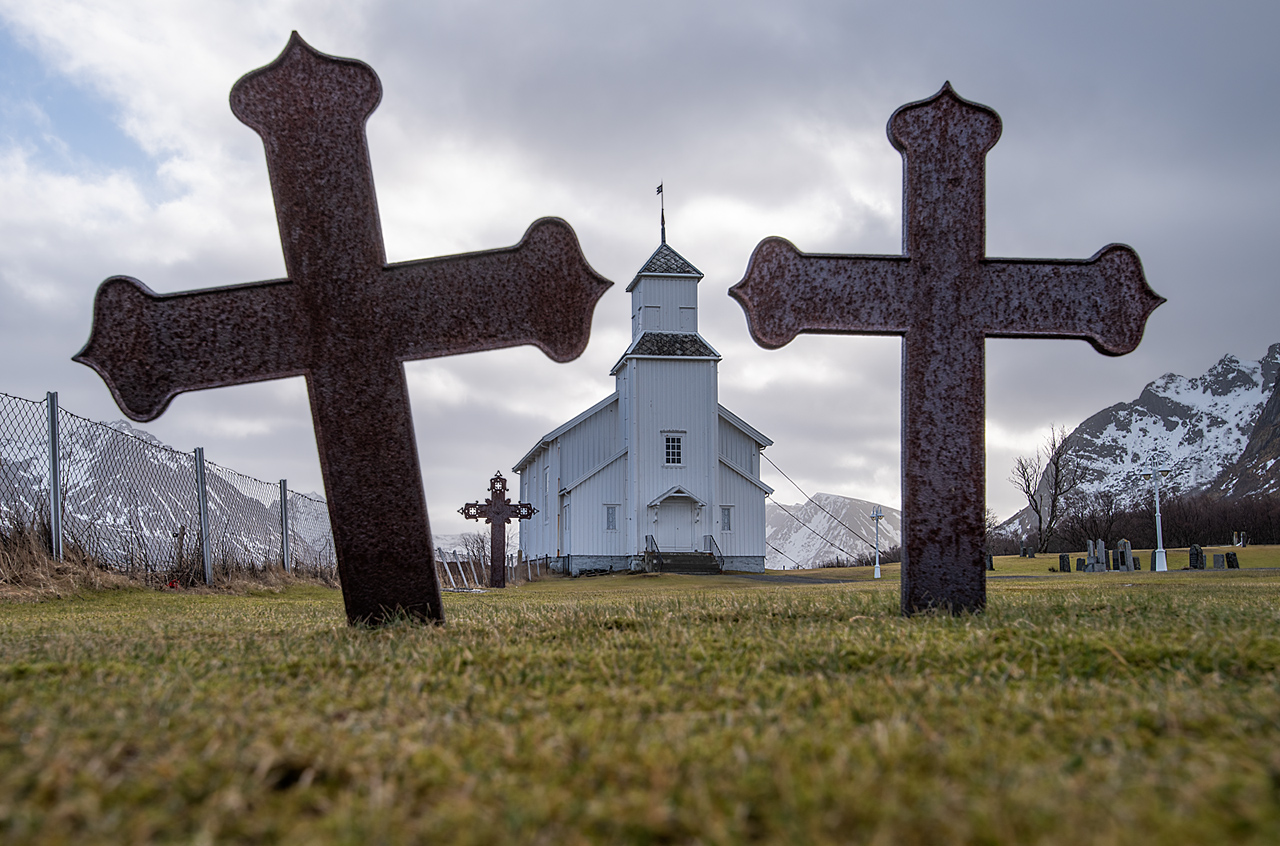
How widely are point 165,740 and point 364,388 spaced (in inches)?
107

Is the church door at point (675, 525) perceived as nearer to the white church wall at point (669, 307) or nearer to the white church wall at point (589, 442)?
the white church wall at point (589, 442)

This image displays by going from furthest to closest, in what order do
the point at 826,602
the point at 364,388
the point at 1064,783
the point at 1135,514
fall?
the point at 1135,514 → the point at 826,602 → the point at 364,388 → the point at 1064,783

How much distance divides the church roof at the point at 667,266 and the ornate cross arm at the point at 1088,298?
24.9 meters

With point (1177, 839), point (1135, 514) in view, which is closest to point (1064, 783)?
point (1177, 839)

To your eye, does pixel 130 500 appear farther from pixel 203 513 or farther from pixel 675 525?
pixel 675 525

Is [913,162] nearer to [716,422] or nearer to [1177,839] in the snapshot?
[1177,839]

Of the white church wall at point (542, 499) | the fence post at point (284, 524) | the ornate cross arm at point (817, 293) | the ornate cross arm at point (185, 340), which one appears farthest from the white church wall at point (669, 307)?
the ornate cross arm at point (185, 340)

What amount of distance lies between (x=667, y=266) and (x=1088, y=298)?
83.5 ft

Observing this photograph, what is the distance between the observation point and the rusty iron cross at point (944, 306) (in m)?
4.72

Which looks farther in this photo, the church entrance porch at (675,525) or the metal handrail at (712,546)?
the metal handrail at (712,546)

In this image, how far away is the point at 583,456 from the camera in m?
32.4

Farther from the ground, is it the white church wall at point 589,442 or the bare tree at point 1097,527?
the white church wall at point 589,442

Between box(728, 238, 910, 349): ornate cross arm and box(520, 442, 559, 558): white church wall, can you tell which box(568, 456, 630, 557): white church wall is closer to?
box(520, 442, 559, 558): white church wall

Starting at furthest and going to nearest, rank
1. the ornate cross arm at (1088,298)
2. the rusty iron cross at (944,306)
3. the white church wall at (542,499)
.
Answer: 1. the white church wall at (542,499)
2. the ornate cross arm at (1088,298)
3. the rusty iron cross at (944,306)
